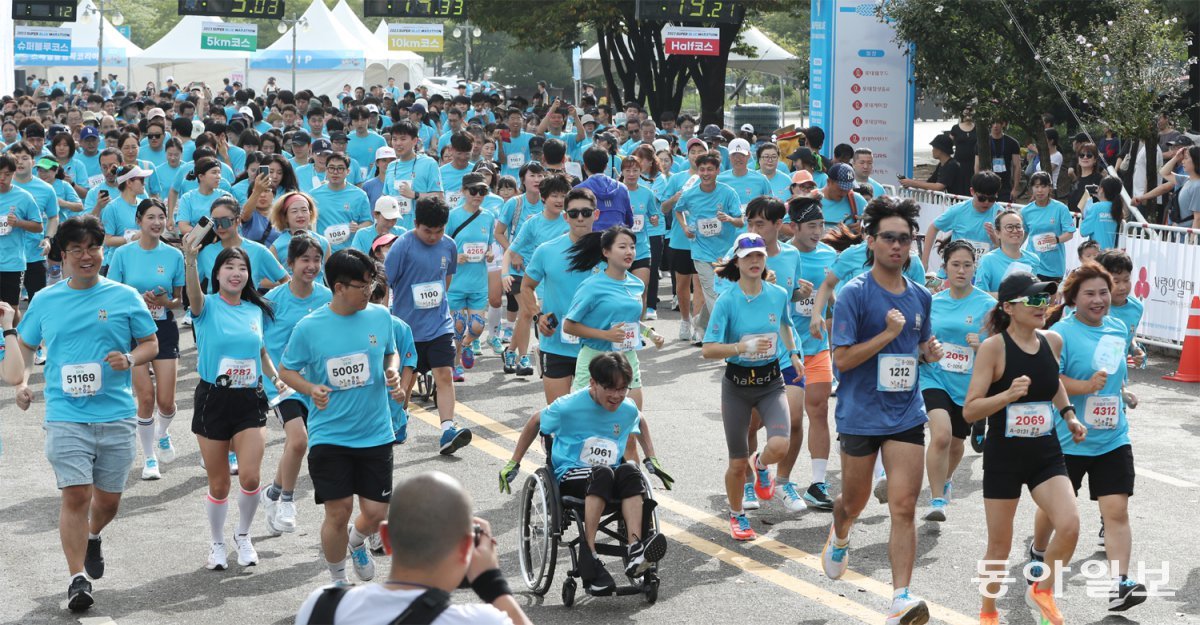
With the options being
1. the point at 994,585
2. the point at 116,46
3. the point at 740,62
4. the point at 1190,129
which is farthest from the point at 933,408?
the point at 116,46

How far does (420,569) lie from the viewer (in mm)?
3553

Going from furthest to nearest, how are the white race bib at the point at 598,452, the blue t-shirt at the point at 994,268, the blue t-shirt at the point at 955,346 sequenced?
the blue t-shirt at the point at 994,268 < the blue t-shirt at the point at 955,346 < the white race bib at the point at 598,452

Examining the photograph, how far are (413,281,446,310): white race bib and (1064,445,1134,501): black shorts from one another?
15.8 ft

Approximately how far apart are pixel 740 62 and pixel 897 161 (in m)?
19.6

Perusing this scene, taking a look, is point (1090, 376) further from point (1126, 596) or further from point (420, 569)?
point (420, 569)

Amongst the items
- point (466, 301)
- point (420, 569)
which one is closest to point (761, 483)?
point (466, 301)

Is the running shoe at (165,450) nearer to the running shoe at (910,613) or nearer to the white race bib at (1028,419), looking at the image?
the running shoe at (910,613)

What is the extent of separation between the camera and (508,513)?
9297mm

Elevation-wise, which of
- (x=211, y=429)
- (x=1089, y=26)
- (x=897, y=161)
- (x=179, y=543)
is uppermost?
(x=1089, y=26)

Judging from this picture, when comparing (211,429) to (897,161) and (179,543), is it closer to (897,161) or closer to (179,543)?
(179,543)

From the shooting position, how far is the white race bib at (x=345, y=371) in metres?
7.33

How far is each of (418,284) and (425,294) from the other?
0.08 metres

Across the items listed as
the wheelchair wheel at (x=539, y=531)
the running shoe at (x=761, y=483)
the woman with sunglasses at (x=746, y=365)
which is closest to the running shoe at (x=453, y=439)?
the running shoe at (x=761, y=483)

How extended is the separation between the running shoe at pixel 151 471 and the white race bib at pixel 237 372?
Result: 7.78ft
